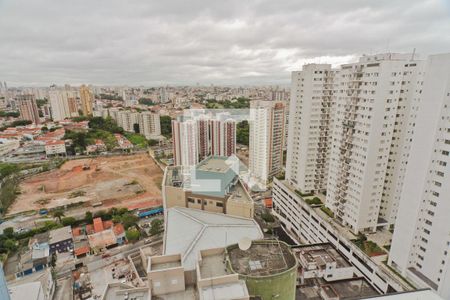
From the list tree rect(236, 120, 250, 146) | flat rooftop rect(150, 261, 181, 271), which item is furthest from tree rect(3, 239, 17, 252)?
tree rect(236, 120, 250, 146)

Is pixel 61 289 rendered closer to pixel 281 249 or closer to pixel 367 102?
pixel 281 249

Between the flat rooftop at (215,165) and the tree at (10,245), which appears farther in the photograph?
the tree at (10,245)

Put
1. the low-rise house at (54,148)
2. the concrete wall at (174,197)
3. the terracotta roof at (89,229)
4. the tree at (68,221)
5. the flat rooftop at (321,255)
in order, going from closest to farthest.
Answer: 1. the flat rooftop at (321,255)
2. the concrete wall at (174,197)
3. the terracotta roof at (89,229)
4. the tree at (68,221)
5. the low-rise house at (54,148)

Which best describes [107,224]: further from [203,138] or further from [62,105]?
[62,105]

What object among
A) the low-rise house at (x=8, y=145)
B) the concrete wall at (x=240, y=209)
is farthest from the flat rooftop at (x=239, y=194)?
the low-rise house at (x=8, y=145)

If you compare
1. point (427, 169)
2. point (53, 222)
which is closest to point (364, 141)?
point (427, 169)

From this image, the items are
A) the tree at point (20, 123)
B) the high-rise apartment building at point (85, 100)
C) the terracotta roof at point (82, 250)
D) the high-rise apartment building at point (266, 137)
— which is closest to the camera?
the terracotta roof at point (82, 250)

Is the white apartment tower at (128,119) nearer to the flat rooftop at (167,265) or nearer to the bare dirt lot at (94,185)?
the bare dirt lot at (94,185)

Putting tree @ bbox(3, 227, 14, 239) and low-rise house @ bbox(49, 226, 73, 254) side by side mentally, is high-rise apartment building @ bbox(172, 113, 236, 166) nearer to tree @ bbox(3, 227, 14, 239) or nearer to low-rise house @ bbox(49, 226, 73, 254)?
low-rise house @ bbox(49, 226, 73, 254)
